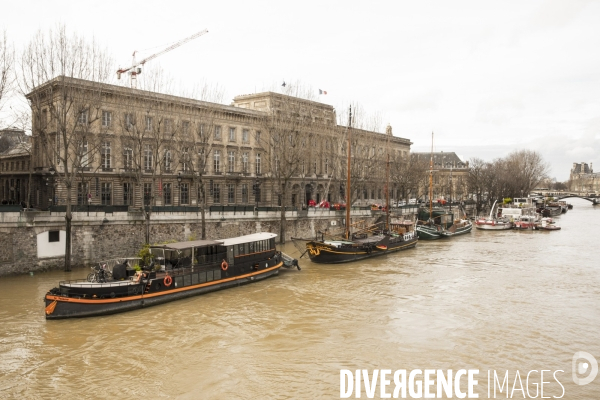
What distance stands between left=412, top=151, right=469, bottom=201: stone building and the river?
59.5 m

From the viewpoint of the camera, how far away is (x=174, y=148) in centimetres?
3584

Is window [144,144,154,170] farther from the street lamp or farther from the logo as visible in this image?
the logo

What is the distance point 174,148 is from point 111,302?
17.8 metres

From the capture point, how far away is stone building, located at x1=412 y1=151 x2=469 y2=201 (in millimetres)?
91688

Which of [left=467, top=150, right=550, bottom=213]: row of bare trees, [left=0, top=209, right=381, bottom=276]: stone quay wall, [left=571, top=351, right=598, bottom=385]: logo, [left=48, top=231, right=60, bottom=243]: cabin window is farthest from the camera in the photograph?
[left=467, top=150, right=550, bottom=213]: row of bare trees

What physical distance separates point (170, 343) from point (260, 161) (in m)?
40.5

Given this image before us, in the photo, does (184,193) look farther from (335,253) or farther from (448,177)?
(448,177)

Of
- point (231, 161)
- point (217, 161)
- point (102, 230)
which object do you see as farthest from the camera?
point (231, 161)

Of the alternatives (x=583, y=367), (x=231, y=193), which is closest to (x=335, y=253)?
(x=583, y=367)

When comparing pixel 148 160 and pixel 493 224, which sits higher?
pixel 148 160

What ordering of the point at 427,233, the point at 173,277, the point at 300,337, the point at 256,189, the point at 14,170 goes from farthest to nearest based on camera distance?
the point at 256,189
the point at 427,233
the point at 14,170
the point at 173,277
the point at 300,337

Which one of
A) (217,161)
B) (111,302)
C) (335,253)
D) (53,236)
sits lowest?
(111,302)

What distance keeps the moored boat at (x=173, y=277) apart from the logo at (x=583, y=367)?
641 inches

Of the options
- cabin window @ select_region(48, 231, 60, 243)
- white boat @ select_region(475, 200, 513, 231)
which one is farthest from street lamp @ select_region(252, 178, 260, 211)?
white boat @ select_region(475, 200, 513, 231)
